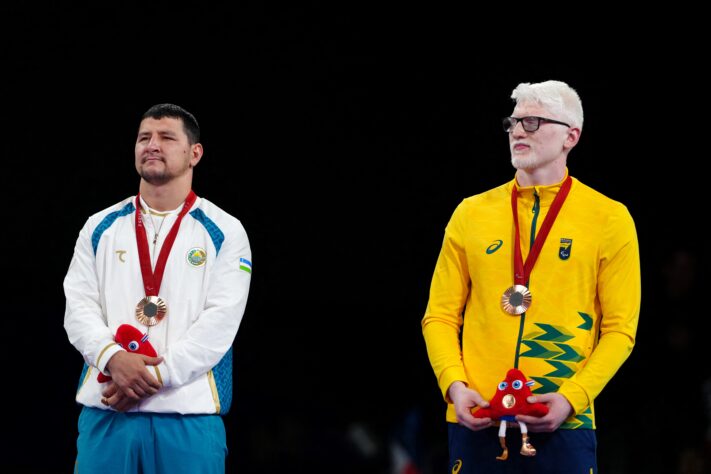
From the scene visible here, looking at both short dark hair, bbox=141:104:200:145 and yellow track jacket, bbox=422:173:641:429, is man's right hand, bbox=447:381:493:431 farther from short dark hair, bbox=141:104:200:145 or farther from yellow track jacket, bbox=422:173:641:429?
short dark hair, bbox=141:104:200:145

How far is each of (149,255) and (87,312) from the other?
11.6 inches

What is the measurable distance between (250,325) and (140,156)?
4442 millimetres

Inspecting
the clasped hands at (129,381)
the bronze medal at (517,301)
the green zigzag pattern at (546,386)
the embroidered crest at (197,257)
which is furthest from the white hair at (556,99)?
the clasped hands at (129,381)

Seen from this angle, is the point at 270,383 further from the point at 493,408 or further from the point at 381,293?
the point at 493,408

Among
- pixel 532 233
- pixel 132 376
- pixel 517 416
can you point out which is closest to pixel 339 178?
pixel 532 233

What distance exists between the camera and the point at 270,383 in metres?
7.91

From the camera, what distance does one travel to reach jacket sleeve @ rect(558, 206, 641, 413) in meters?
3.41

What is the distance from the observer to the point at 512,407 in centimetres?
339

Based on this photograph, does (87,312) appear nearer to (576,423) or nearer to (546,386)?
(546,386)

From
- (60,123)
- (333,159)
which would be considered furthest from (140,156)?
(333,159)

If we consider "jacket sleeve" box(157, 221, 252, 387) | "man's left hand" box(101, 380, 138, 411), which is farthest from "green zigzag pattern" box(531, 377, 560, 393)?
"man's left hand" box(101, 380, 138, 411)

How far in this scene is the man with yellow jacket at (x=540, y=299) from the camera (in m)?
3.45

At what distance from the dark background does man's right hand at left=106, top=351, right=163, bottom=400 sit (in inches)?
134

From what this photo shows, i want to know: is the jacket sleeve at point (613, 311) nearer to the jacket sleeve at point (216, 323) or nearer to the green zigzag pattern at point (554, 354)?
the green zigzag pattern at point (554, 354)
